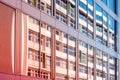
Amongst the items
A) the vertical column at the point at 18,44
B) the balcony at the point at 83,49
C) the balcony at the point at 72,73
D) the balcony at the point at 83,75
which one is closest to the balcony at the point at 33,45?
the vertical column at the point at 18,44

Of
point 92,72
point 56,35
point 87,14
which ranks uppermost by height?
point 87,14

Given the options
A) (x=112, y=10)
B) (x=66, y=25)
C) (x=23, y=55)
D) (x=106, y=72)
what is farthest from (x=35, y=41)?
(x=112, y=10)

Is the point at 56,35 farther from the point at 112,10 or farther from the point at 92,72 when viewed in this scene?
the point at 112,10

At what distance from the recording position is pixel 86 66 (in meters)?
29.1

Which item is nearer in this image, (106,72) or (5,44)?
(5,44)

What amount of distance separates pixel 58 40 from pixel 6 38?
6.51 metres

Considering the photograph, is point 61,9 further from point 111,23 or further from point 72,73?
point 111,23

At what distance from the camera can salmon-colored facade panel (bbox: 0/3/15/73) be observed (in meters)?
17.3

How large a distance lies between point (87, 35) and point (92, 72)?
9.90ft

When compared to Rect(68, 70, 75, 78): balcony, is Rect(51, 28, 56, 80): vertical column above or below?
above

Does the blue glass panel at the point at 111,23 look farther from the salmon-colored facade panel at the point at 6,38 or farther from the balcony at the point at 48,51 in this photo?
the salmon-colored facade panel at the point at 6,38

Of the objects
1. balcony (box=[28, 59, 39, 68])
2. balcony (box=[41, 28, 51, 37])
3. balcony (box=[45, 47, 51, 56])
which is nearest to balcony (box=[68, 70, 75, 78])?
balcony (box=[45, 47, 51, 56])

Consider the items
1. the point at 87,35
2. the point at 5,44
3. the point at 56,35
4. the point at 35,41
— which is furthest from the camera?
the point at 87,35

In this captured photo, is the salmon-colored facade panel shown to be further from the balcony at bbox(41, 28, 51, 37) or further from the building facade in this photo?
the balcony at bbox(41, 28, 51, 37)
